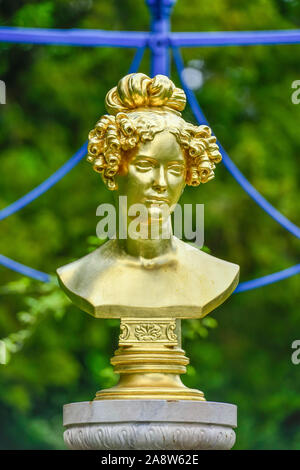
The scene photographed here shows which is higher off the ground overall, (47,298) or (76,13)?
(76,13)

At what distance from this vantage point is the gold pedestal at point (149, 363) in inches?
235

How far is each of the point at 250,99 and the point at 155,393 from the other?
7249 mm

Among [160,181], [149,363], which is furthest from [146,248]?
[149,363]

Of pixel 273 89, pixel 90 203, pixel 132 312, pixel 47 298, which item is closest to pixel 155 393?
pixel 132 312

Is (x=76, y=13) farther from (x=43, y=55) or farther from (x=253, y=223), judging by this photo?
(x=253, y=223)

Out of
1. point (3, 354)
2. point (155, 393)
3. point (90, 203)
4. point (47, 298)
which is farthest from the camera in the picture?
point (90, 203)

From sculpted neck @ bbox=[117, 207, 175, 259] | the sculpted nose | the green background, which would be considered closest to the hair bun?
the sculpted nose

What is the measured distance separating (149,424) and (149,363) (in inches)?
16.5

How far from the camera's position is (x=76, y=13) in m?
12.8

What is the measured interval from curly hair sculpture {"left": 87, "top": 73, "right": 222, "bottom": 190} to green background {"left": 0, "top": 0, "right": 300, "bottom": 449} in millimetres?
5749

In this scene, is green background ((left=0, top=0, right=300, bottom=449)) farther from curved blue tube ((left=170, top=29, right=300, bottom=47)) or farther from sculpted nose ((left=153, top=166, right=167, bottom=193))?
sculpted nose ((left=153, top=166, right=167, bottom=193))

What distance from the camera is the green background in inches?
476

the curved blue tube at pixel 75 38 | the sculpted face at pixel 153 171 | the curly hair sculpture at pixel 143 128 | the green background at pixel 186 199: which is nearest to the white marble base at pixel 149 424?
the sculpted face at pixel 153 171

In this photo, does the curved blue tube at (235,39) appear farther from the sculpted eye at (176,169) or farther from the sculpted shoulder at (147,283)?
the sculpted shoulder at (147,283)
